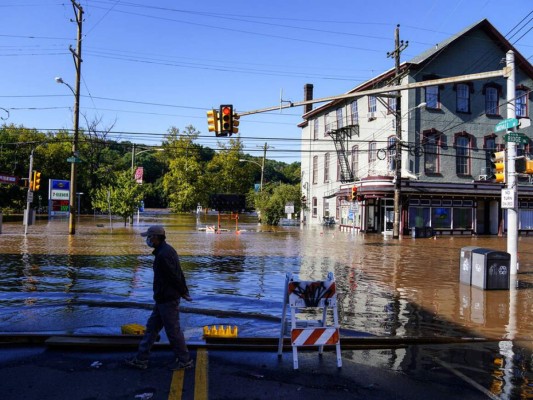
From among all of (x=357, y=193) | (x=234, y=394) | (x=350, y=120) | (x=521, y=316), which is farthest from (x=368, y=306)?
(x=350, y=120)

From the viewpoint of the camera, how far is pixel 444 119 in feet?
122

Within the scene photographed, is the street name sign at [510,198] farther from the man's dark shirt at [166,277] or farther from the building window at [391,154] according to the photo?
the building window at [391,154]

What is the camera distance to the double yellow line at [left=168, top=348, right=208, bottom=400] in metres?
5.11

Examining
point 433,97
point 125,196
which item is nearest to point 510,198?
point 433,97

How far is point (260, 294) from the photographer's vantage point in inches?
452

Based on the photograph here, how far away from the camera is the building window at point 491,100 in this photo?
38500mm

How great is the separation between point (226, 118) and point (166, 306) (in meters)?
13.0

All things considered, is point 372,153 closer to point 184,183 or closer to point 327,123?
point 327,123

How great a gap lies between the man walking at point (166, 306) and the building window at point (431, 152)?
33262 millimetres

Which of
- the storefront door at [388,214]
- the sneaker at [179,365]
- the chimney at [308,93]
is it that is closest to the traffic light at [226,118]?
the sneaker at [179,365]

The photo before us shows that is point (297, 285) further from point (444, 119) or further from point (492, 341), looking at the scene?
point (444, 119)

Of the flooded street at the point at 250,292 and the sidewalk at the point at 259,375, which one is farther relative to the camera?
the flooded street at the point at 250,292

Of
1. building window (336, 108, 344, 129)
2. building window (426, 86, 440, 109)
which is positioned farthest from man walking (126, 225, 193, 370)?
building window (336, 108, 344, 129)

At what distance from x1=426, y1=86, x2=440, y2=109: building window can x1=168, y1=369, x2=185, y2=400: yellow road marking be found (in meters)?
34.7
